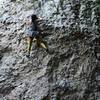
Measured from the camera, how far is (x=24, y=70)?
353 centimetres

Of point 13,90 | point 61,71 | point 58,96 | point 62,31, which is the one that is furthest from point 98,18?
point 13,90

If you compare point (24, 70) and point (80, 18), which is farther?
point (80, 18)

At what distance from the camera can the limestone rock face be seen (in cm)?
343

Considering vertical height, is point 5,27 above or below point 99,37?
above

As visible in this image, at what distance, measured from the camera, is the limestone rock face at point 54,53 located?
343cm

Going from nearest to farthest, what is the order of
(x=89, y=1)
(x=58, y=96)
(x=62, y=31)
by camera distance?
(x=58, y=96) < (x=62, y=31) < (x=89, y=1)

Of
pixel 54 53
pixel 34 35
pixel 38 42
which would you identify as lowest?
pixel 54 53

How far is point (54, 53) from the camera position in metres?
3.61

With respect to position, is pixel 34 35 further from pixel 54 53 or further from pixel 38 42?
pixel 54 53

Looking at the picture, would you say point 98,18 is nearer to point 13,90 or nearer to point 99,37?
point 99,37

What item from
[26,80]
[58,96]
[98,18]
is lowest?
[58,96]

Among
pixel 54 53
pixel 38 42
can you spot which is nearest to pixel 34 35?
pixel 38 42

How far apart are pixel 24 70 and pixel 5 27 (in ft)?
2.23

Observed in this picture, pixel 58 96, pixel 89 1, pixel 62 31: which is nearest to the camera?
pixel 58 96
